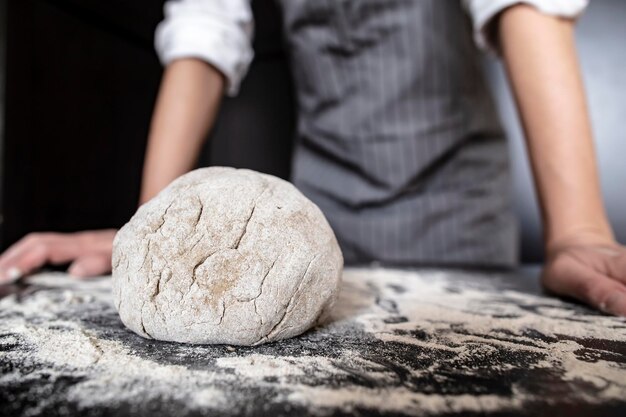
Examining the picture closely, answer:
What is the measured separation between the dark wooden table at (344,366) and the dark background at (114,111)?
0.93 metres

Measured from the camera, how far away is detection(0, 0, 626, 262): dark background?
1.61 m

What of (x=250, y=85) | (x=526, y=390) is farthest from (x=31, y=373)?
(x=250, y=85)

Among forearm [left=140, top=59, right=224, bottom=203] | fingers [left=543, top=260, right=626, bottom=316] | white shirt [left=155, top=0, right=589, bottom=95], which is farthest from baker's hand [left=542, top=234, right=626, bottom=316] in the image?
forearm [left=140, top=59, right=224, bottom=203]

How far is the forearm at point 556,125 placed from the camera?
1023mm

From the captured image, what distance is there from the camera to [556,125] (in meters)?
1.05

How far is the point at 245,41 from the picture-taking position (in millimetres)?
→ 1533

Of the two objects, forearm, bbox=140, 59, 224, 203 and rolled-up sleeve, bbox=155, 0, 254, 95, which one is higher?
rolled-up sleeve, bbox=155, 0, 254, 95

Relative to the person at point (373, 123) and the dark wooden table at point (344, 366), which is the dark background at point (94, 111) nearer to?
the person at point (373, 123)

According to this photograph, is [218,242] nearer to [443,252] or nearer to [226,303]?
[226,303]

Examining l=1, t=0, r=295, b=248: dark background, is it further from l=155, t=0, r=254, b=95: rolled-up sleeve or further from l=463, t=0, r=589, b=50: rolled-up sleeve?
l=463, t=0, r=589, b=50: rolled-up sleeve

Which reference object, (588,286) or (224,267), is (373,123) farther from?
(224,267)

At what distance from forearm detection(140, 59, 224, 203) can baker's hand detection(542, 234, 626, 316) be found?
0.91m

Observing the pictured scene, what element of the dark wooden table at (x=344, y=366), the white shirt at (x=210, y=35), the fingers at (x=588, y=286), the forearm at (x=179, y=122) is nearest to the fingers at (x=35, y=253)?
the forearm at (x=179, y=122)

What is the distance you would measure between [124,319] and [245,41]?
42.9 inches
